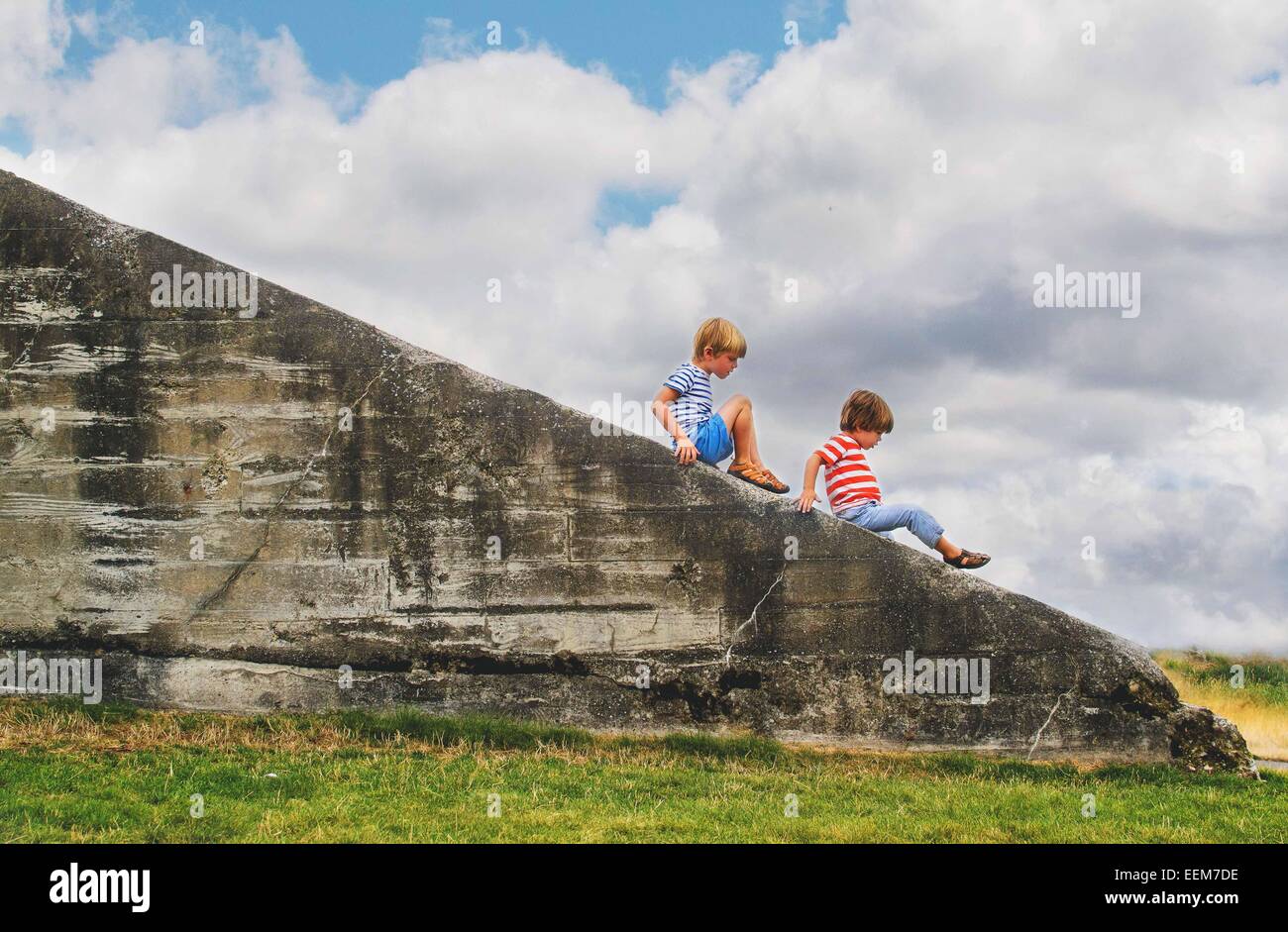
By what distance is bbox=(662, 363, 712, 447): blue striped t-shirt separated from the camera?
9367mm

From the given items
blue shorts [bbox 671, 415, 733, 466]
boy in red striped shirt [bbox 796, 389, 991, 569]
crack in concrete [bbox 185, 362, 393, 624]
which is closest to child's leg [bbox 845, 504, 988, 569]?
boy in red striped shirt [bbox 796, 389, 991, 569]

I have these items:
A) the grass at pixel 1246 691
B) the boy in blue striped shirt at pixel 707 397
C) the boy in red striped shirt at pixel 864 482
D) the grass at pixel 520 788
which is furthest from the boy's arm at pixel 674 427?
the grass at pixel 1246 691

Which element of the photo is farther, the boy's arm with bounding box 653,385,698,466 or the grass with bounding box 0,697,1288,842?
the boy's arm with bounding box 653,385,698,466

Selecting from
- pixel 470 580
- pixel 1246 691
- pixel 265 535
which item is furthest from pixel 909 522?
pixel 1246 691

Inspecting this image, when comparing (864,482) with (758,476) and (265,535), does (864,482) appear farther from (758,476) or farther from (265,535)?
(265,535)

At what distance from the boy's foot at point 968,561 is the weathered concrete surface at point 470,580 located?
0.20 m

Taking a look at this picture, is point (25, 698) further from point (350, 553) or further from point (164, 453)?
point (350, 553)

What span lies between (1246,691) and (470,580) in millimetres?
12629

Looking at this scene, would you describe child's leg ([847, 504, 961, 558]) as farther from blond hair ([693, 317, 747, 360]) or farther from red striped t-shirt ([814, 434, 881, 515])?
blond hair ([693, 317, 747, 360])

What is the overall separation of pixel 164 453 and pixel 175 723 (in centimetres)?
220

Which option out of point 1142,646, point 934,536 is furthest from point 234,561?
point 1142,646

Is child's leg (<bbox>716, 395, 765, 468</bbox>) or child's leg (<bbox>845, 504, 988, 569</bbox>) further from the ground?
child's leg (<bbox>716, 395, 765, 468</bbox>)

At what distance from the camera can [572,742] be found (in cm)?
879

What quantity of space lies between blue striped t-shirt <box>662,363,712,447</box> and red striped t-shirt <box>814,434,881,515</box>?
1047 millimetres
